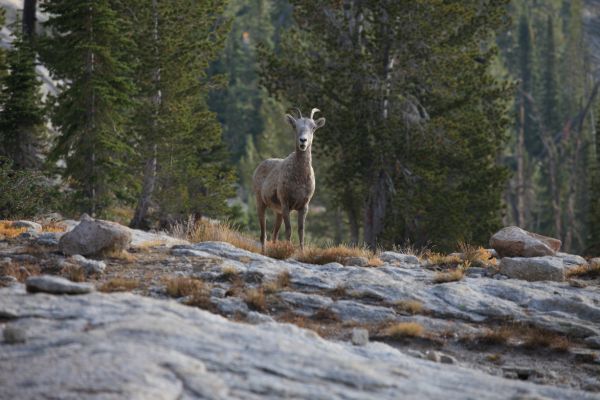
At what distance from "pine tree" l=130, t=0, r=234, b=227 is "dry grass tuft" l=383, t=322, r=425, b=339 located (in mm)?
18878

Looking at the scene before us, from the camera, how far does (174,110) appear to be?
27.7 m

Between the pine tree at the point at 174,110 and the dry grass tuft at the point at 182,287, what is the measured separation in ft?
57.2

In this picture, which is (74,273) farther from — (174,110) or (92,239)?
(174,110)

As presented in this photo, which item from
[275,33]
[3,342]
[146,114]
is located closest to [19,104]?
[146,114]

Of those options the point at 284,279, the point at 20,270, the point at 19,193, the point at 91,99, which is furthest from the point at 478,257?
the point at 91,99

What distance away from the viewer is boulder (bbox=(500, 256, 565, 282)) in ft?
43.4

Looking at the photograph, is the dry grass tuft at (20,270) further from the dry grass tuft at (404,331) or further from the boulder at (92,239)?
the dry grass tuft at (404,331)

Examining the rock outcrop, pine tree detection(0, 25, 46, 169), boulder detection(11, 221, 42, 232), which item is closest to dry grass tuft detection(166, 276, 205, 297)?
the rock outcrop

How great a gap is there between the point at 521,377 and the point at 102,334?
4.52 meters

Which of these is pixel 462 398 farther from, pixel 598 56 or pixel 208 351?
pixel 598 56

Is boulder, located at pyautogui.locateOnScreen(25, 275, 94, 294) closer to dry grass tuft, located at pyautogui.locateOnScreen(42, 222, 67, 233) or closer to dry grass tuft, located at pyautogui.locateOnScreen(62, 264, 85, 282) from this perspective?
dry grass tuft, located at pyautogui.locateOnScreen(62, 264, 85, 282)

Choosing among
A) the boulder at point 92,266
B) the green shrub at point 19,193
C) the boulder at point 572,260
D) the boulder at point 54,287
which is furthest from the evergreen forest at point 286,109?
the boulder at point 54,287

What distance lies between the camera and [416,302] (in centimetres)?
1077

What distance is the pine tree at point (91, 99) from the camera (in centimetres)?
2264
